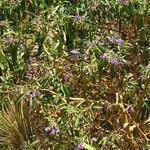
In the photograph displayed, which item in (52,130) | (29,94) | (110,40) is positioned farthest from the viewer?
(110,40)

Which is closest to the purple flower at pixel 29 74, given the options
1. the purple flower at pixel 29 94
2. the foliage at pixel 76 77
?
the foliage at pixel 76 77

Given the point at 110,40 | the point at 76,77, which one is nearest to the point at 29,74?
the point at 76,77

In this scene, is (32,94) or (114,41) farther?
(114,41)

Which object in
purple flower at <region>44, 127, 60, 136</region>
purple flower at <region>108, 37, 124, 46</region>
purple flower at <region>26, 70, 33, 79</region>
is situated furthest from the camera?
purple flower at <region>26, 70, 33, 79</region>

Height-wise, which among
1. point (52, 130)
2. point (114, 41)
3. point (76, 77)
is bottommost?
point (52, 130)

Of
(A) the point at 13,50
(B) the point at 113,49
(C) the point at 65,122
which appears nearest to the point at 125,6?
(B) the point at 113,49

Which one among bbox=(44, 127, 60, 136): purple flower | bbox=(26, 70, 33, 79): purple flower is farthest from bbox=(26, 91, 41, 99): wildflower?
bbox=(26, 70, 33, 79): purple flower

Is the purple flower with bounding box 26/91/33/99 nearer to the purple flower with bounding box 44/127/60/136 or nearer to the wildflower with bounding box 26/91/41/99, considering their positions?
Answer: the wildflower with bounding box 26/91/41/99

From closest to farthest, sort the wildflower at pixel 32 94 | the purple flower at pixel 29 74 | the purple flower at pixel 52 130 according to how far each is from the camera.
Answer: the purple flower at pixel 52 130
the wildflower at pixel 32 94
the purple flower at pixel 29 74

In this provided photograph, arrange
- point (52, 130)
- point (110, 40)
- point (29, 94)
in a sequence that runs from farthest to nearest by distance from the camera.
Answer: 1. point (110, 40)
2. point (29, 94)
3. point (52, 130)

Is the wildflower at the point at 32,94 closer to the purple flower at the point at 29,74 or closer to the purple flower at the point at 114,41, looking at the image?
the purple flower at the point at 29,74

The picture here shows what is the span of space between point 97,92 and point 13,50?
583 millimetres

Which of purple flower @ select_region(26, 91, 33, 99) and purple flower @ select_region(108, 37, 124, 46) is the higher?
purple flower @ select_region(108, 37, 124, 46)

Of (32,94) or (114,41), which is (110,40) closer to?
(114,41)
